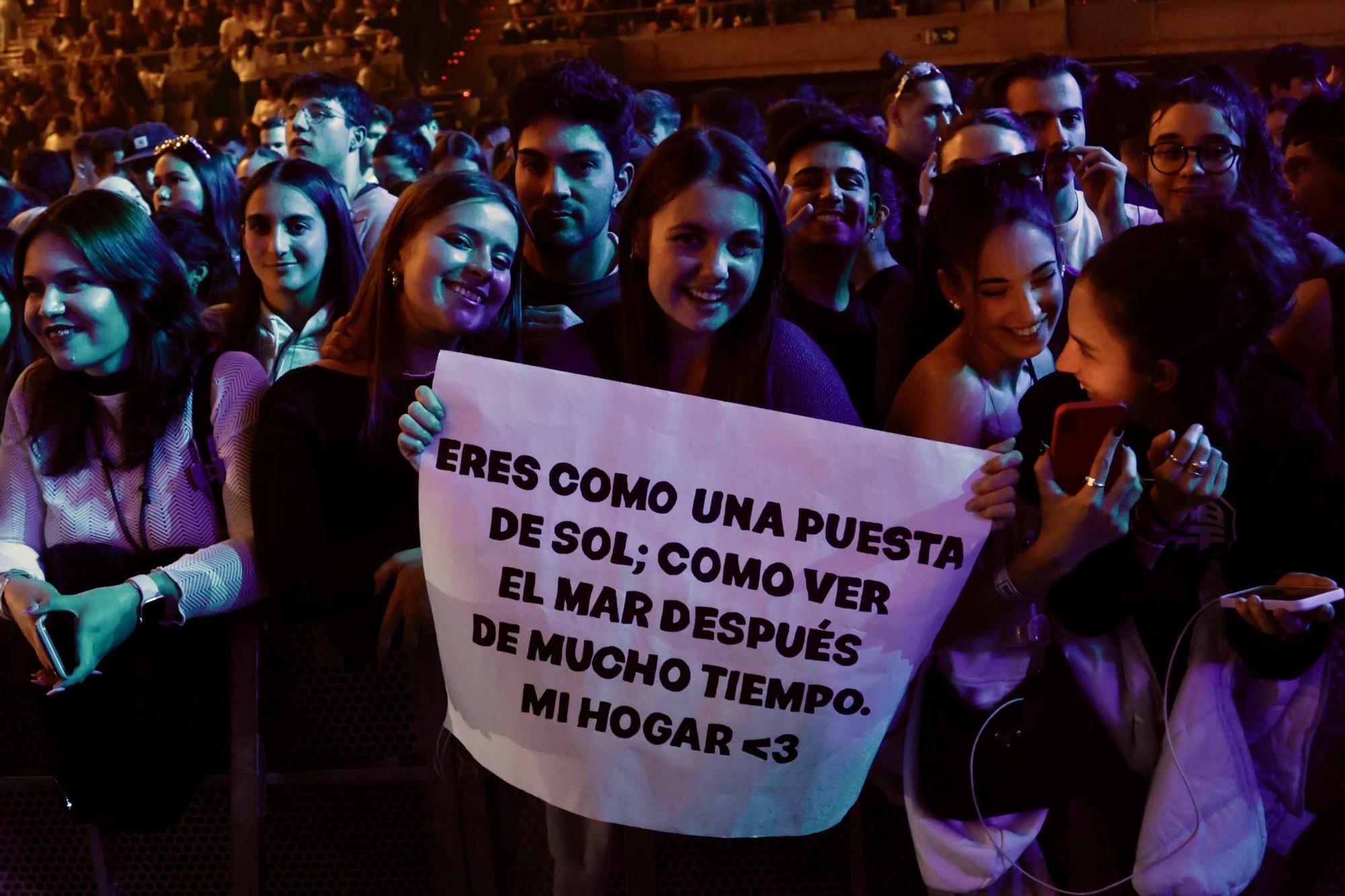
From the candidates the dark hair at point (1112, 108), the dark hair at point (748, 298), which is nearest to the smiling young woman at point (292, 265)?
the dark hair at point (748, 298)

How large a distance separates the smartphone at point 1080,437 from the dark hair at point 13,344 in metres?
2.23

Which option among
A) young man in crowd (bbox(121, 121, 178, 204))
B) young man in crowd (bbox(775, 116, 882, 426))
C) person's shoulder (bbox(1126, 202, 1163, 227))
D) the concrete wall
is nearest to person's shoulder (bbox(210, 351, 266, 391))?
young man in crowd (bbox(775, 116, 882, 426))

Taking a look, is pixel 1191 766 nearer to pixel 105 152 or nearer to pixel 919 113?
pixel 919 113

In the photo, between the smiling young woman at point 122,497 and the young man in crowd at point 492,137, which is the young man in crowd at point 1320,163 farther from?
the young man in crowd at point 492,137

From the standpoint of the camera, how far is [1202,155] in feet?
8.16

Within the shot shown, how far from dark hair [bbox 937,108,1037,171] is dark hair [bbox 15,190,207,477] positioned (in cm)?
163

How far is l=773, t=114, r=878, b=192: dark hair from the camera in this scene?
8.17ft

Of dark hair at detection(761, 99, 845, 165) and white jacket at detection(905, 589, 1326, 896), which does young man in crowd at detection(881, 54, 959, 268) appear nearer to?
dark hair at detection(761, 99, 845, 165)

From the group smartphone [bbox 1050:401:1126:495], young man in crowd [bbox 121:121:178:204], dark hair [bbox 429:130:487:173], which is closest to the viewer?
smartphone [bbox 1050:401:1126:495]

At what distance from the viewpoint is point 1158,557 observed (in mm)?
1551

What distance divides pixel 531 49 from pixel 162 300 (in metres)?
10.9

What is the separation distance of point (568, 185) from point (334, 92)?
1.95 meters

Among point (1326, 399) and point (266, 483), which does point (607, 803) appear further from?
point (1326, 399)

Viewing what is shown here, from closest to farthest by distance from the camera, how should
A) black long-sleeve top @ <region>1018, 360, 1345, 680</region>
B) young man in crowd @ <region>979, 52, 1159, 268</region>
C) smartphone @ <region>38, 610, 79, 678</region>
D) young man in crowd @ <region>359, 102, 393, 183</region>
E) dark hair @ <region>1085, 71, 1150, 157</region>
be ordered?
1. black long-sleeve top @ <region>1018, 360, 1345, 680</region>
2. smartphone @ <region>38, 610, 79, 678</region>
3. young man in crowd @ <region>979, 52, 1159, 268</region>
4. dark hair @ <region>1085, 71, 1150, 157</region>
5. young man in crowd @ <region>359, 102, 393, 183</region>
